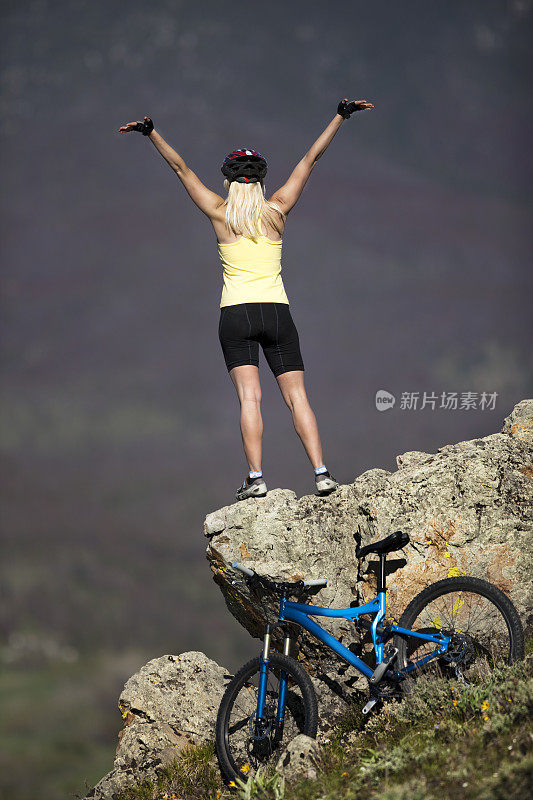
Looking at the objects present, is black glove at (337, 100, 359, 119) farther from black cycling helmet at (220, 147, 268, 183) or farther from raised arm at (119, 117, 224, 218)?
raised arm at (119, 117, 224, 218)

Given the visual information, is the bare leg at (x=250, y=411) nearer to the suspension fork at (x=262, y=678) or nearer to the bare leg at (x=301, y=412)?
the bare leg at (x=301, y=412)

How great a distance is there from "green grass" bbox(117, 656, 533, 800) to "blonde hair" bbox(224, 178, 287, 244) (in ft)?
16.3

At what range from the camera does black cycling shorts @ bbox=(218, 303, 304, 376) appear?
282 inches

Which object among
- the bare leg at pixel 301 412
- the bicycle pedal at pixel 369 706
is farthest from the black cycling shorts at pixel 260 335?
the bicycle pedal at pixel 369 706

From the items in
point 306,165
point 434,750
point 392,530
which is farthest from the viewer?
point 306,165

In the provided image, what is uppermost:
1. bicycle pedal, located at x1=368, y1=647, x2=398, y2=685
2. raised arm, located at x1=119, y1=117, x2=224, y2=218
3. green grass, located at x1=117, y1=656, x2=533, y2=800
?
raised arm, located at x1=119, y1=117, x2=224, y2=218

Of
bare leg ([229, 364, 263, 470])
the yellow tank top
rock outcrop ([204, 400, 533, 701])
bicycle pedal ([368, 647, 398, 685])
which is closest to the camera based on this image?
bicycle pedal ([368, 647, 398, 685])

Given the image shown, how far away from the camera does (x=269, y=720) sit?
5758mm

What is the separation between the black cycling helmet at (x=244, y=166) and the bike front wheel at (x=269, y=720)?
5122mm

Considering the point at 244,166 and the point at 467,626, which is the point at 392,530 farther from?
the point at 244,166

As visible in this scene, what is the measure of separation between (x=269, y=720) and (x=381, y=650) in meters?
1.21

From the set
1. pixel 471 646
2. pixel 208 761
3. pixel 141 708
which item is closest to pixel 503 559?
pixel 471 646

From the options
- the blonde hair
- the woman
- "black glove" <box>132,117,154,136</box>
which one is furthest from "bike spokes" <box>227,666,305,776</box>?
"black glove" <box>132,117,154,136</box>

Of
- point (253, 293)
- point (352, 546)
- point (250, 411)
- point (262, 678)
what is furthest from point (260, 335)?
point (262, 678)
